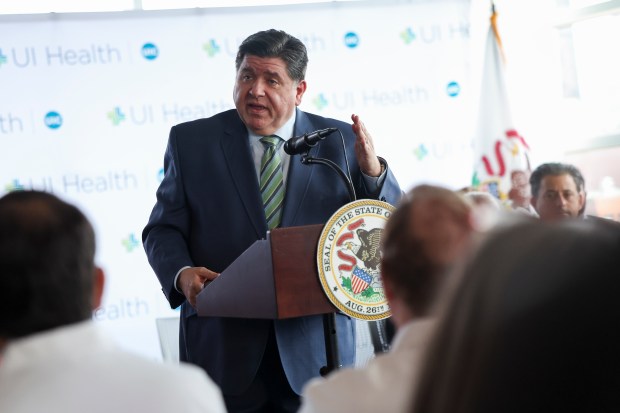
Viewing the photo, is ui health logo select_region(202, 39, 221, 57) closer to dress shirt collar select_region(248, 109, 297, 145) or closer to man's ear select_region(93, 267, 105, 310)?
dress shirt collar select_region(248, 109, 297, 145)

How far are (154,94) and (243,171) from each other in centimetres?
276

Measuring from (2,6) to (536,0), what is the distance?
11.9ft

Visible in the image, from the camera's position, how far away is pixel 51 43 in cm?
567

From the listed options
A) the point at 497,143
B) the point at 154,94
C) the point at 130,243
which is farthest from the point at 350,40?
the point at 130,243

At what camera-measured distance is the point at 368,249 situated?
265 centimetres

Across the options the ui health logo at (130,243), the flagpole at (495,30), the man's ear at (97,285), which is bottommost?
the ui health logo at (130,243)

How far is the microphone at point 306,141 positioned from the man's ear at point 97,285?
1.19m

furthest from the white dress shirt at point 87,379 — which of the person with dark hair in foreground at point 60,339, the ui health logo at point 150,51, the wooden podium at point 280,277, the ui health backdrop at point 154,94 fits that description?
the ui health logo at point 150,51

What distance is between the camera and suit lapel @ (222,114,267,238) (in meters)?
3.12

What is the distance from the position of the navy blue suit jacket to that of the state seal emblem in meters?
0.33

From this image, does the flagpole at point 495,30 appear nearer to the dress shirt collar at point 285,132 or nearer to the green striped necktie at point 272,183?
the dress shirt collar at point 285,132

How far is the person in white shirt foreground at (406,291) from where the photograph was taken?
1.29 m

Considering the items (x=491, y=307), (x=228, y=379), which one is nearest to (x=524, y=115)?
(x=228, y=379)

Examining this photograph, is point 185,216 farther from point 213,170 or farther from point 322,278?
point 322,278
